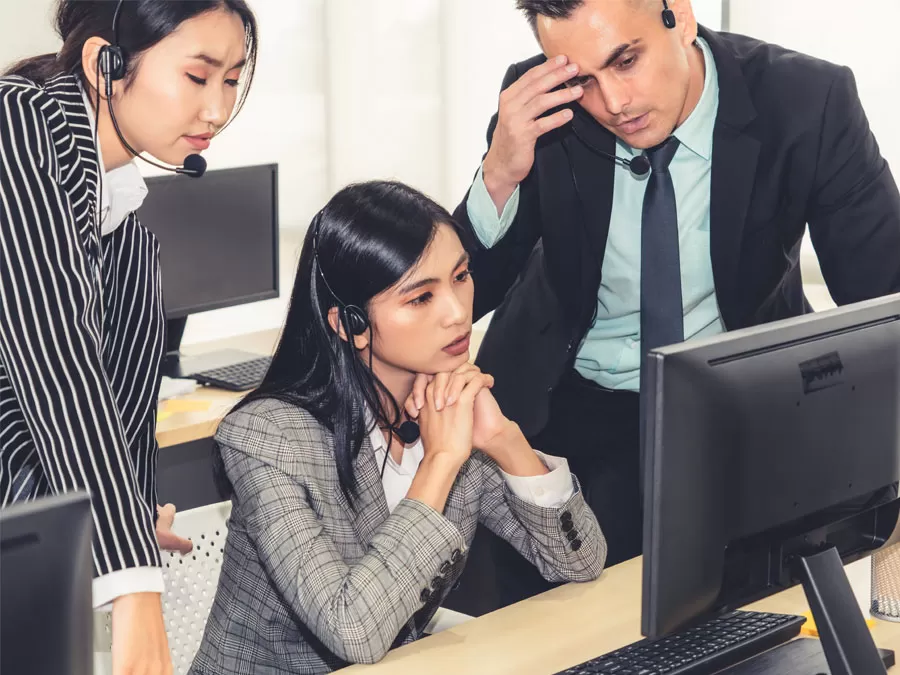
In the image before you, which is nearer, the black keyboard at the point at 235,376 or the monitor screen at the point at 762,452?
the monitor screen at the point at 762,452

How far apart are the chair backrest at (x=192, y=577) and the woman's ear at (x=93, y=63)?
0.63 m

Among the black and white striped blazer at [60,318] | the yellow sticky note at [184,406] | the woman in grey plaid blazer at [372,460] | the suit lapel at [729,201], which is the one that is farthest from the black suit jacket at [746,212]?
the yellow sticky note at [184,406]

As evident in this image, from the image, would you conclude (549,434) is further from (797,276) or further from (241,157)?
(241,157)

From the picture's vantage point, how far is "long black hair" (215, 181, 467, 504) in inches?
64.0

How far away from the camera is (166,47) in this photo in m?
1.30

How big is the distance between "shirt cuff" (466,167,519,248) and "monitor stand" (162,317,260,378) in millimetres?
1313

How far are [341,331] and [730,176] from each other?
598 millimetres

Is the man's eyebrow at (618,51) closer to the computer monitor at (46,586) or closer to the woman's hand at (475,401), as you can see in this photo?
the woman's hand at (475,401)

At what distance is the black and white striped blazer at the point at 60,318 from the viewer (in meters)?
1.14

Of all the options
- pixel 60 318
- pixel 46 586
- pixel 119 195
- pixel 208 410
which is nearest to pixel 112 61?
pixel 119 195

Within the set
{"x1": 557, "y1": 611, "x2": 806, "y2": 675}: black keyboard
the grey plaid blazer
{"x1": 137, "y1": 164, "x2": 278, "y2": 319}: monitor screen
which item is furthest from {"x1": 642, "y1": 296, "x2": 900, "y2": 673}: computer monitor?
{"x1": 137, "y1": 164, "x2": 278, "y2": 319}: monitor screen

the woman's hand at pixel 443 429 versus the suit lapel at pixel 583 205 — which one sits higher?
the suit lapel at pixel 583 205

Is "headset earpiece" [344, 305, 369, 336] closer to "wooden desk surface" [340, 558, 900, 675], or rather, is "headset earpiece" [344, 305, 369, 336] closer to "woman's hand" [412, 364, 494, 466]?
"woman's hand" [412, 364, 494, 466]

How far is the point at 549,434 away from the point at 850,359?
30.0 inches
